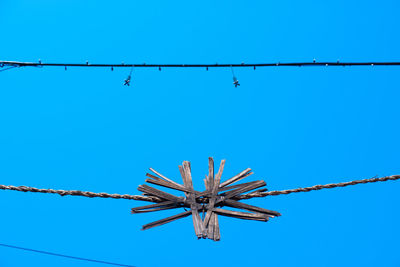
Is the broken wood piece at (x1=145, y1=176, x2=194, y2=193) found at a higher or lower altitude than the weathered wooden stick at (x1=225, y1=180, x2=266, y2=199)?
higher

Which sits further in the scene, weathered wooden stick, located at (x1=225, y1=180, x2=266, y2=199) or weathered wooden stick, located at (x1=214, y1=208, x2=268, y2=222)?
weathered wooden stick, located at (x1=225, y1=180, x2=266, y2=199)

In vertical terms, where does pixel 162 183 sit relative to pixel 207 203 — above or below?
above

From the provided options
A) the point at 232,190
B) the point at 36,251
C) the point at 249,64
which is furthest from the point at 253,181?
the point at 36,251

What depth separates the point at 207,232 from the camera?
12.3ft

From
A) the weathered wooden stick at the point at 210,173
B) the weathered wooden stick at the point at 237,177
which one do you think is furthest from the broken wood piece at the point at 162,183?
the weathered wooden stick at the point at 237,177

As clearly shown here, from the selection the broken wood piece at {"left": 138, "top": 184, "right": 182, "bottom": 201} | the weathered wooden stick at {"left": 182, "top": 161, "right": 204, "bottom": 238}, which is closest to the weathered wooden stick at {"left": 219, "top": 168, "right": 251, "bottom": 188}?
the weathered wooden stick at {"left": 182, "top": 161, "right": 204, "bottom": 238}

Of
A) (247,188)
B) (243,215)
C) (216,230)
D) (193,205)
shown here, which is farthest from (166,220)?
(247,188)

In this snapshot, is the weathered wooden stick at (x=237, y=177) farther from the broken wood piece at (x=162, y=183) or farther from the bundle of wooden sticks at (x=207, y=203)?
the broken wood piece at (x=162, y=183)

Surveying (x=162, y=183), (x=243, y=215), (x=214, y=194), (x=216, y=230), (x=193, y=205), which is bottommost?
(x=216, y=230)

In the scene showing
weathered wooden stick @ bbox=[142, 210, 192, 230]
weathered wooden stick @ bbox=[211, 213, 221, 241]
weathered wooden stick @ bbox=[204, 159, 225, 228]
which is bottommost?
weathered wooden stick @ bbox=[211, 213, 221, 241]

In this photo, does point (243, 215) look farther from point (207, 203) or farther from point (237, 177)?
point (237, 177)

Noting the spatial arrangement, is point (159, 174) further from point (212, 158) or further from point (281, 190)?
point (281, 190)

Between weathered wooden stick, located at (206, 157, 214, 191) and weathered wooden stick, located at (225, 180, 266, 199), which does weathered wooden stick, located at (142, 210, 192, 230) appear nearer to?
weathered wooden stick, located at (206, 157, 214, 191)

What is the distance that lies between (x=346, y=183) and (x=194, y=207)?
175cm
